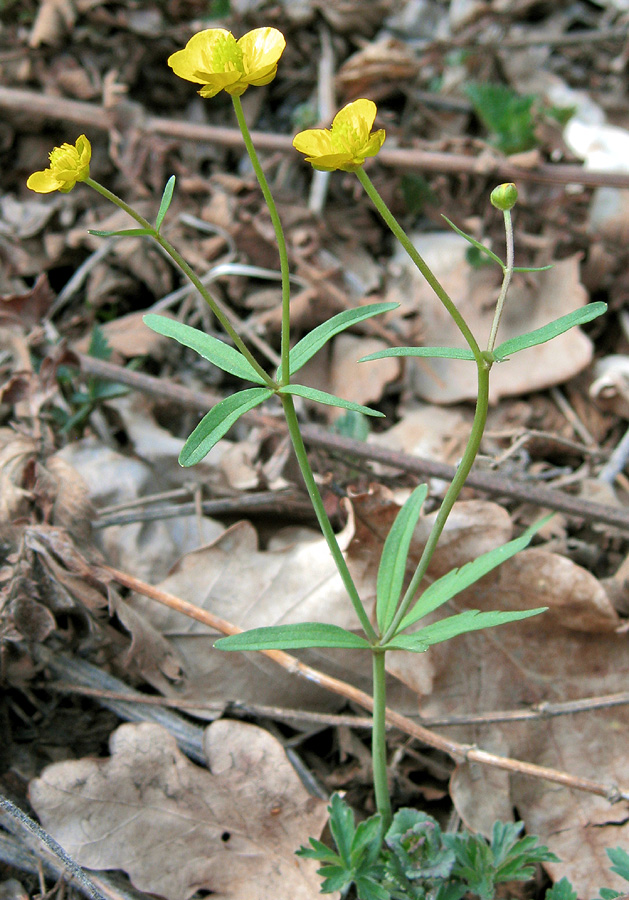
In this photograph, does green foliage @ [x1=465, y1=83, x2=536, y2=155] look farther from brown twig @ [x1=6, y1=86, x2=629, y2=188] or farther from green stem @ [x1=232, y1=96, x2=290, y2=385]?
green stem @ [x1=232, y1=96, x2=290, y2=385]

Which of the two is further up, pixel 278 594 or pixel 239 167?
pixel 239 167

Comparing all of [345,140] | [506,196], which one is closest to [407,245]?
[345,140]

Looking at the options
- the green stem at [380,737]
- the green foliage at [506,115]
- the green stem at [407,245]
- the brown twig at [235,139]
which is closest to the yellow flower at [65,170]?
the green stem at [407,245]

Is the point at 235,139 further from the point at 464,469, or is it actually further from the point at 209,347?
the point at 464,469

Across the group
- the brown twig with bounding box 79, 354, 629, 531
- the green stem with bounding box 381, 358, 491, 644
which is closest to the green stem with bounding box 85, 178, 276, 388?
the green stem with bounding box 381, 358, 491, 644

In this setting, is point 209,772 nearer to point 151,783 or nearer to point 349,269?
point 151,783

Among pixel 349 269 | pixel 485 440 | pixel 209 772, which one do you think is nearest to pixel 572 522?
pixel 485 440

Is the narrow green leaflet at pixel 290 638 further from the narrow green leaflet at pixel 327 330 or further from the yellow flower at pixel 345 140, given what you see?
the yellow flower at pixel 345 140
